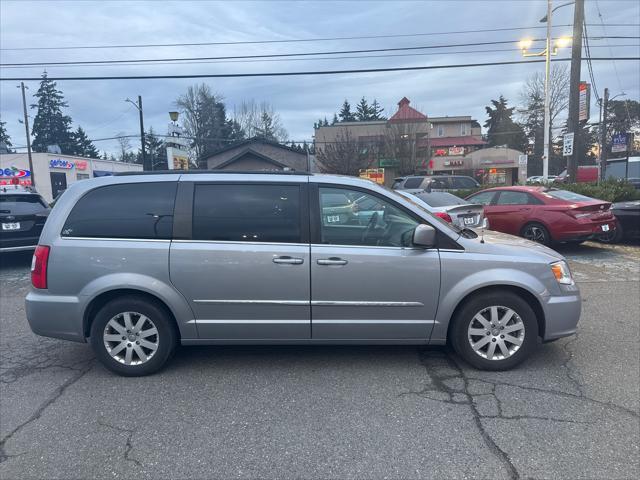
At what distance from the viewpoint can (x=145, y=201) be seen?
4.11 metres

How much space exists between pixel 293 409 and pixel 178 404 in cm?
92

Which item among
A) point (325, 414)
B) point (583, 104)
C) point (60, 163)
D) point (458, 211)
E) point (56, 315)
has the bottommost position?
point (325, 414)

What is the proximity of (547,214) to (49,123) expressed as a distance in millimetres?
81293

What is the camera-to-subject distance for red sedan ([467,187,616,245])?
365 inches

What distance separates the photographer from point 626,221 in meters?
10.4

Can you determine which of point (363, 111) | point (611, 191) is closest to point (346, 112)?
point (363, 111)

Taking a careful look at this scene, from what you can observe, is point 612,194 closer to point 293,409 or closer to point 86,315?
point 293,409

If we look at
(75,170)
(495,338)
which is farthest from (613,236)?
(75,170)

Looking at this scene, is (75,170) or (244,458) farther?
(75,170)

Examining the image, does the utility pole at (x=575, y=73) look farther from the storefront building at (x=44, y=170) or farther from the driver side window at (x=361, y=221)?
the storefront building at (x=44, y=170)

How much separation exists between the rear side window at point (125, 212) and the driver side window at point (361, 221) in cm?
140

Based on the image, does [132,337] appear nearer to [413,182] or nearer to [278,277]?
[278,277]

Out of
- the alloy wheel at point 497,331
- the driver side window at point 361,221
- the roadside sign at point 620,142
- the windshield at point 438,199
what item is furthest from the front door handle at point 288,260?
the roadside sign at point 620,142

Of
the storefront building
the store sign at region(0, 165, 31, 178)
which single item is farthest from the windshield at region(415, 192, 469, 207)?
the store sign at region(0, 165, 31, 178)
